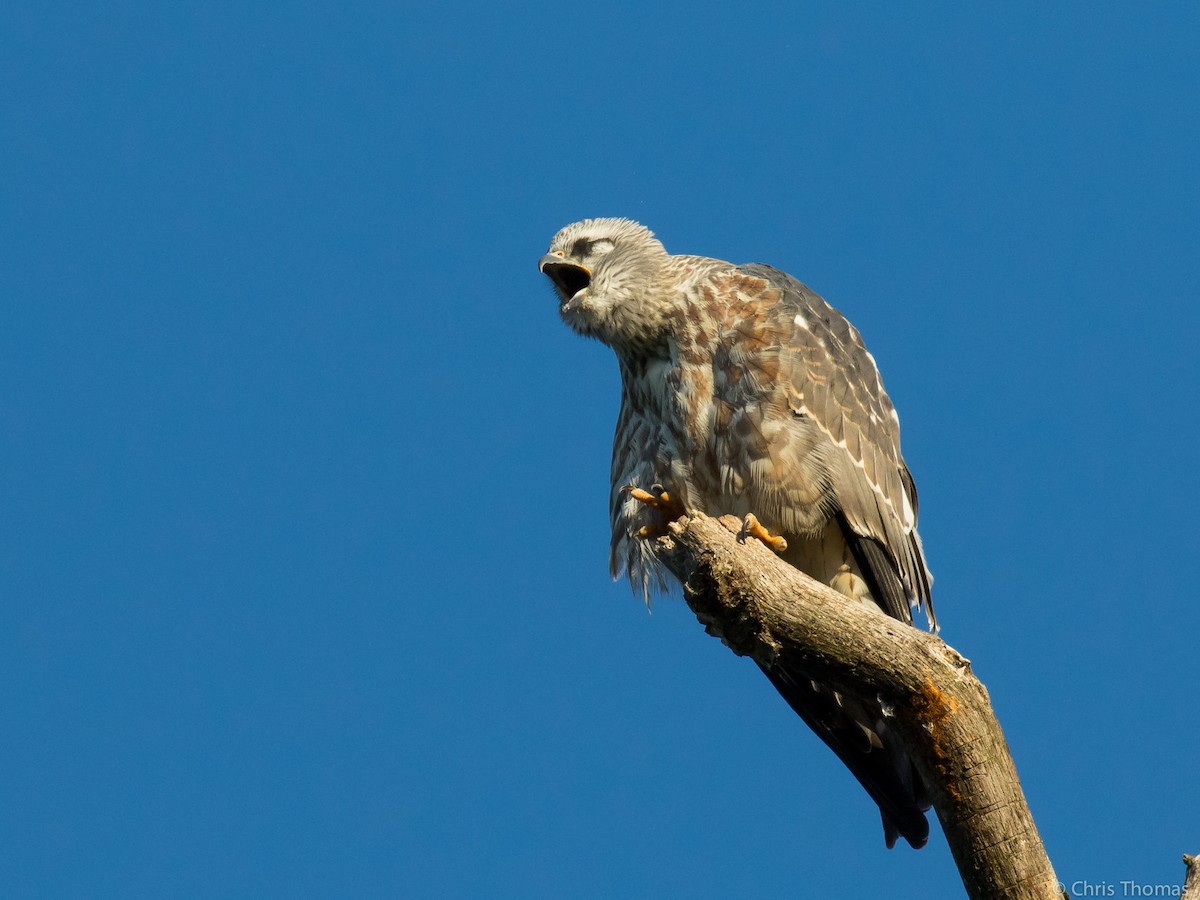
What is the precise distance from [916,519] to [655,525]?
4.18ft

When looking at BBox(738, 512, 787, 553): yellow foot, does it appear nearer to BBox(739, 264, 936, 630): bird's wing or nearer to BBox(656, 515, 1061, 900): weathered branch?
BBox(739, 264, 936, 630): bird's wing

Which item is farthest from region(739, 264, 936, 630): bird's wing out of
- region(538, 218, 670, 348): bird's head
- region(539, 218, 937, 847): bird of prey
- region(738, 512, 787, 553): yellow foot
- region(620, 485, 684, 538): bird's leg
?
region(620, 485, 684, 538): bird's leg

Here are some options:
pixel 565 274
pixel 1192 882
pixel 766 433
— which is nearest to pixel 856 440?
pixel 766 433

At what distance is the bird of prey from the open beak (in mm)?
13

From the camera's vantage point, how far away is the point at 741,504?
5.88 metres

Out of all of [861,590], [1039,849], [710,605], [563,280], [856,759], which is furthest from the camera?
[563,280]

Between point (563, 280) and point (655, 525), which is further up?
point (563, 280)

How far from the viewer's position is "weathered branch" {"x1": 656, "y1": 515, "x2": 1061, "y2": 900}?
4211mm

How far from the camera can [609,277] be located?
20.8 ft

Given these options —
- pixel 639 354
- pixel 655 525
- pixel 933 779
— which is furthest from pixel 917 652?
pixel 639 354

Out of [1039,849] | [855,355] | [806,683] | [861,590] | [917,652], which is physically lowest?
[1039,849]

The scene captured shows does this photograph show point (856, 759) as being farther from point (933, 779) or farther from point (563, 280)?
point (563, 280)

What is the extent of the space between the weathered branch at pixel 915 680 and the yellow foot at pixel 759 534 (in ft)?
1.67

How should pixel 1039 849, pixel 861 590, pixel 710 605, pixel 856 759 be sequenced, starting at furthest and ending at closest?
pixel 861 590 → pixel 856 759 → pixel 710 605 → pixel 1039 849
